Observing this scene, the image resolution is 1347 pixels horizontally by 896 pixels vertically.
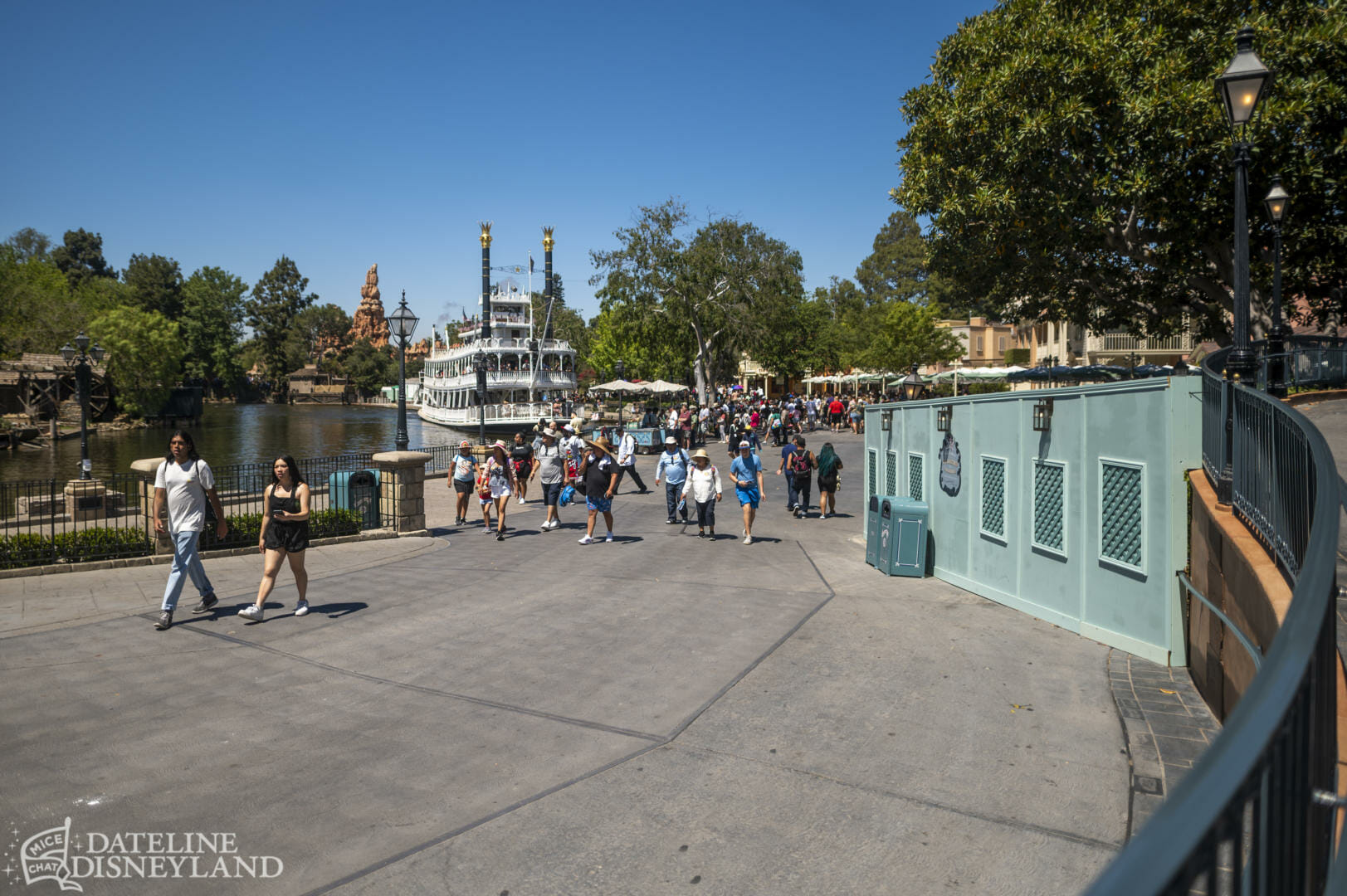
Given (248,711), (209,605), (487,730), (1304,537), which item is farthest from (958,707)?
(209,605)

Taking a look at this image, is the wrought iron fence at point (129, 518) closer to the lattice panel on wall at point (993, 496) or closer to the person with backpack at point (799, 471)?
the person with backpack at point (799, 471)

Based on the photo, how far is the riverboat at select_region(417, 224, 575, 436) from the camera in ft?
183

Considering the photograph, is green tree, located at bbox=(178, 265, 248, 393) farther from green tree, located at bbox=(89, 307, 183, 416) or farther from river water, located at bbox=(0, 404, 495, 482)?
green tree, located at bbox=(89, 307, 183, 416)

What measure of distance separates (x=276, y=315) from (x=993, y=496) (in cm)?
13500

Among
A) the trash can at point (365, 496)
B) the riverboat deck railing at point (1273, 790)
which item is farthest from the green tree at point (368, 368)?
the riverboat deck railing at point (1273, 790)

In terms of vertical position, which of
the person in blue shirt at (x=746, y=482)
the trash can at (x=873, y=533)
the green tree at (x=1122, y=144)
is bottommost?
the trash can at (x=873, y=533)

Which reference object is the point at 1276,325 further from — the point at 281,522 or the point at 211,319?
the point at 211,319

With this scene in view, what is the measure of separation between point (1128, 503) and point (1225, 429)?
145 centimetres

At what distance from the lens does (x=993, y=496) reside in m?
9.45

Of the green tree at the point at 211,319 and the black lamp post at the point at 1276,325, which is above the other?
the green tree at the point at 211,319

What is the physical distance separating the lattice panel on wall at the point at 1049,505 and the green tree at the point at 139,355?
65341mm

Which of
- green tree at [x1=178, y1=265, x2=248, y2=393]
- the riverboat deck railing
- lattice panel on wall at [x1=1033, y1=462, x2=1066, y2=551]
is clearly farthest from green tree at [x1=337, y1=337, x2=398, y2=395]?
the riverboat deck railing

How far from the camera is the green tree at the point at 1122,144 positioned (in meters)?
15.5

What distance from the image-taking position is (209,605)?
8.50m
